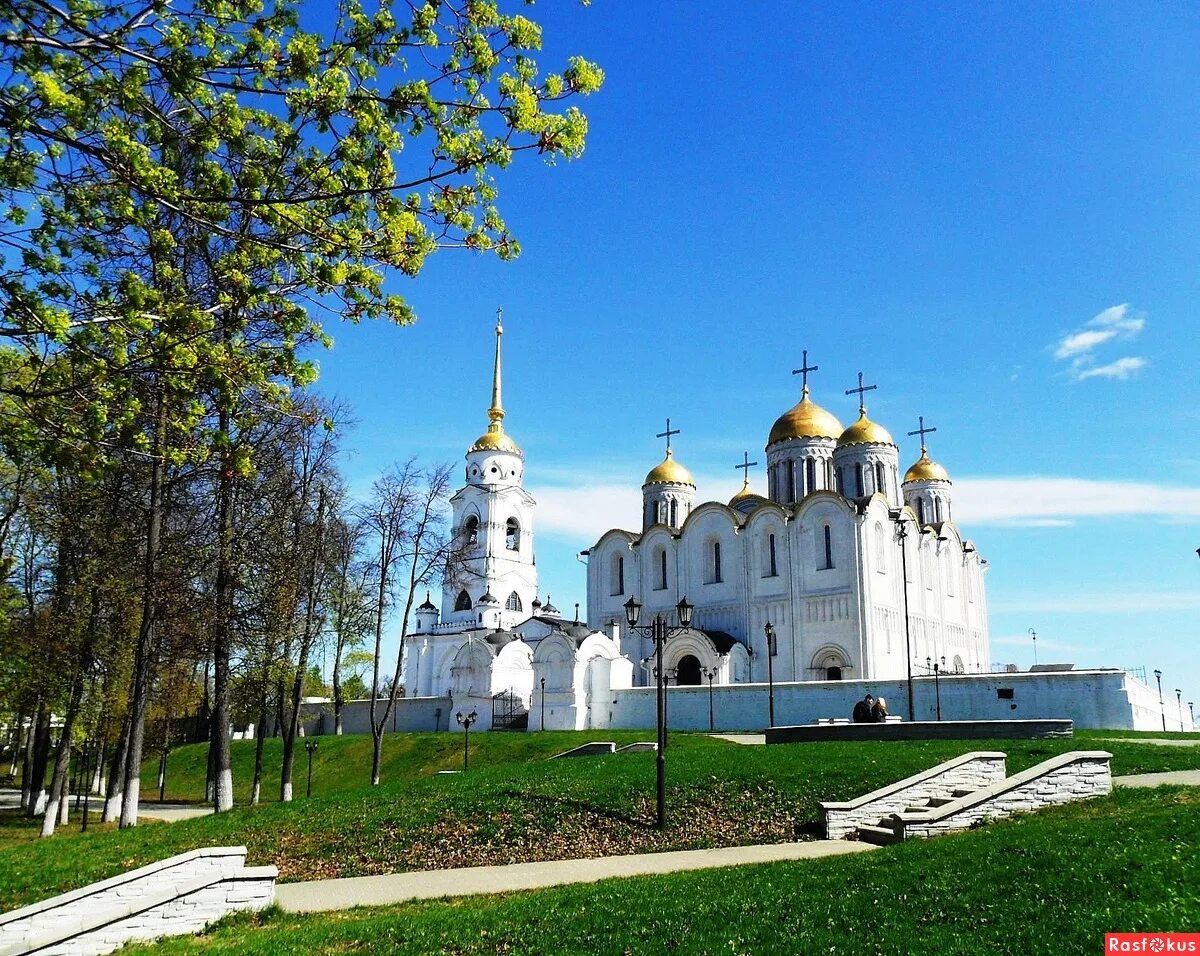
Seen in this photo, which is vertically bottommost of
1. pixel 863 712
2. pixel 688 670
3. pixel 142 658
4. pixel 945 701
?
pixel 863 712

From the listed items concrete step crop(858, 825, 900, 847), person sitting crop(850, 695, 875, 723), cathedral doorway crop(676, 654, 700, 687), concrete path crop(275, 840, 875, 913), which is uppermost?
cathedral doorway crop(676, 654, 700, 687)

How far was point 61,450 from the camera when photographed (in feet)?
27.2

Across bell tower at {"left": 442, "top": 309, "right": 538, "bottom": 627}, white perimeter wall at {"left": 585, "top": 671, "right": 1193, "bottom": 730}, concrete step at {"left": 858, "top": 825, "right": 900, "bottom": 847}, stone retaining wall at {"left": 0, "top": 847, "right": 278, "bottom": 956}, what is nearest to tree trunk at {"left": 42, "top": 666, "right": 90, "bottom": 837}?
stone retaining wall at {"left": 0, "top": 847, "right": 278, "bottom": 956}

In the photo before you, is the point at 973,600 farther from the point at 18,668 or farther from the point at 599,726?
the point at 18,668

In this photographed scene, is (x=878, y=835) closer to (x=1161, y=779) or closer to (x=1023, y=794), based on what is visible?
(x=1023, y=794)

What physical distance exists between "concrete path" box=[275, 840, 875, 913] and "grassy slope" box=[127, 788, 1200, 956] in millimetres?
615

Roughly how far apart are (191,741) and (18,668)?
32613mm

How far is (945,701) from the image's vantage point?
1218 inches

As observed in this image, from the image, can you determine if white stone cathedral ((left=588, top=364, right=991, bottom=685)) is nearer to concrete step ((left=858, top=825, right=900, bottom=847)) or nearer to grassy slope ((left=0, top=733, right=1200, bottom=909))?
grassy slope ((left=0, top=733, right=1200, bottom=909))

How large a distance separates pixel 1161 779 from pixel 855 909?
9557 mm

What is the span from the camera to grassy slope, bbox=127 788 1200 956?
6.68m

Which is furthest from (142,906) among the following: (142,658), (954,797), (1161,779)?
(1161,779)

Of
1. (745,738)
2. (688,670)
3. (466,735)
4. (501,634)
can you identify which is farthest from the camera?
(501,634)

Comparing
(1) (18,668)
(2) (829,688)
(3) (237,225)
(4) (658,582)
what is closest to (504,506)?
(4) (658,582)
